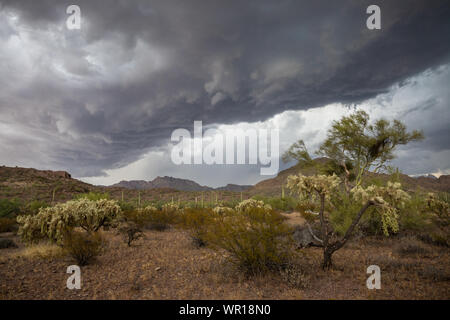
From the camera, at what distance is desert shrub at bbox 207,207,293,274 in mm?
5730

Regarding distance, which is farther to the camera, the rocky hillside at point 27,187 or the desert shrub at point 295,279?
the rocky hillside at point 27,187

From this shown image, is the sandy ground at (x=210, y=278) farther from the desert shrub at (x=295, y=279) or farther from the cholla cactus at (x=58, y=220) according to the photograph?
the cholla cactus at (x=58, y=220)

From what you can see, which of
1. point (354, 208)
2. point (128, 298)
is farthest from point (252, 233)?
point (354, 208)

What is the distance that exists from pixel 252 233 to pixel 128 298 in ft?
10.4

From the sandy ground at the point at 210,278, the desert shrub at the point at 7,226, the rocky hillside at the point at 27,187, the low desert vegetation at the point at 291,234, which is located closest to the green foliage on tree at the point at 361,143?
the low desert vegetation at the point at 291,234

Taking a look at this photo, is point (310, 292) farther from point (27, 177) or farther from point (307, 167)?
point (27, 177)

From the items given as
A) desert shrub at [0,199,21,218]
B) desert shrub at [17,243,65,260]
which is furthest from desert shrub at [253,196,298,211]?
desert shrub at [0,199,21,218]

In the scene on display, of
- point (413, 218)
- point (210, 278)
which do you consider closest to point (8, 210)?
point (210, 278)

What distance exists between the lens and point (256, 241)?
577 centimetres

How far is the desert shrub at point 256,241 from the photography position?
5.73 meters

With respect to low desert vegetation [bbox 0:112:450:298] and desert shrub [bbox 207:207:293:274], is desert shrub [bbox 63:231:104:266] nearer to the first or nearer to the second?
low desert vegetation [bbox 0:112:450:298]

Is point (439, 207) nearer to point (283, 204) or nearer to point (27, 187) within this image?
point (283, 204)

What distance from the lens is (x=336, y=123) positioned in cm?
1766
